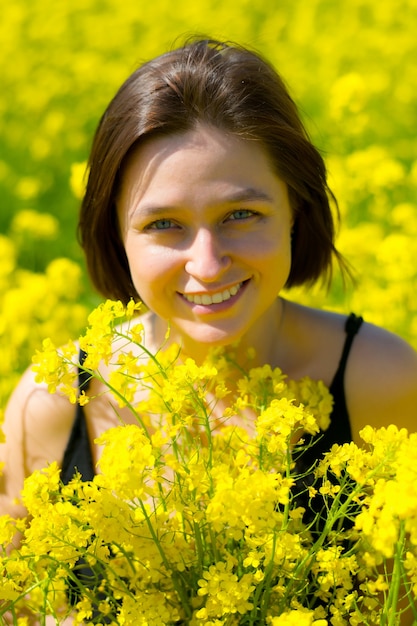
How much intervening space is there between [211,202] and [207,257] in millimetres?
81

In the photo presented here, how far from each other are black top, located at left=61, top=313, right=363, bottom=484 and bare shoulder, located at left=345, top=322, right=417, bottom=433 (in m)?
0.01

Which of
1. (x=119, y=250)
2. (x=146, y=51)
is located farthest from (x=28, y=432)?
(x=146, y=51)

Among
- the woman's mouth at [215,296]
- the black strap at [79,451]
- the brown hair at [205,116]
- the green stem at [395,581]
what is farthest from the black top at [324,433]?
the green stem at [395,581]

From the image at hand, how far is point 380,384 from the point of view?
1709mm

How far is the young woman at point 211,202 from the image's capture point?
138 centimetres

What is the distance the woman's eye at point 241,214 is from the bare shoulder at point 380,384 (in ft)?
1.43

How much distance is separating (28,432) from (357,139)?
2.25 m

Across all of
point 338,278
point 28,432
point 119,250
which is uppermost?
point 338,278

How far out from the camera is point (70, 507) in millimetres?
1091

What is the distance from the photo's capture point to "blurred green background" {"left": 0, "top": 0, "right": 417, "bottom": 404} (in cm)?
243

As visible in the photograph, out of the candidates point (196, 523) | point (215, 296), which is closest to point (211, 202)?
point (215, 296)

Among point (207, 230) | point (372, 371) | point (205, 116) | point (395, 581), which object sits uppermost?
point (205, 116)

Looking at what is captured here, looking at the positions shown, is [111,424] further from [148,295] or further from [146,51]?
[146,51]

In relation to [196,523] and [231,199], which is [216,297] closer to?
[231,199]
